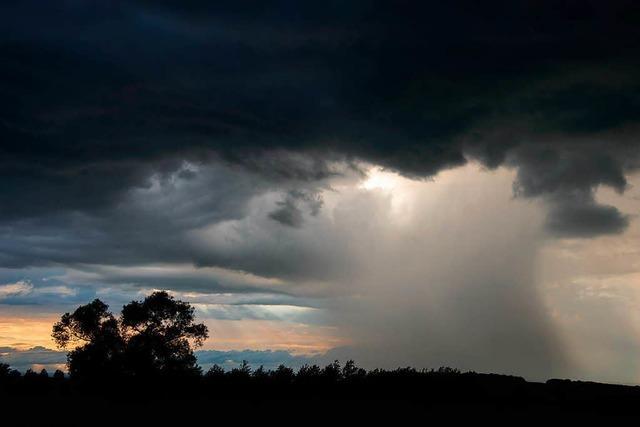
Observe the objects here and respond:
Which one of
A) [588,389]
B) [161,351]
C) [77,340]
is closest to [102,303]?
[77,340]

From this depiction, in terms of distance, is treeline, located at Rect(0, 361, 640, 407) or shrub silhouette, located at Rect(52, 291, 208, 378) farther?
shrub silhouette, located at Rect(52, 291, 208, 378)

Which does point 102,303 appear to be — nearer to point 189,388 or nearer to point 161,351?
point 161,351

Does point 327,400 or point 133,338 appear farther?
point 133,338

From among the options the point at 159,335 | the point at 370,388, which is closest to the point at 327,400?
the point at 370,388

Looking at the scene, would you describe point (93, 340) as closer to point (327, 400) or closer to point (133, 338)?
point (133, 338)

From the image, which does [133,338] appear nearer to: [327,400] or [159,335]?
[159,335]

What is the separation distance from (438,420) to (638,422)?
40.7ft

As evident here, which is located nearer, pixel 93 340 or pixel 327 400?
pixel 327 400

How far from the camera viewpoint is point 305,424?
42.9 metres

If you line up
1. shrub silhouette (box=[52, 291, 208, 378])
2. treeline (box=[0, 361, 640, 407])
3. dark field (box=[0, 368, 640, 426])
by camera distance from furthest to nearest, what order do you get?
shrub silhouette (box=[52, 291, 208, 378]), treeline (box=[0, 361, 640, 407]), dark field (box=[0, 368, 640, 426])

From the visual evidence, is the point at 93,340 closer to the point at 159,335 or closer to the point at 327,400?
the point at 159,335

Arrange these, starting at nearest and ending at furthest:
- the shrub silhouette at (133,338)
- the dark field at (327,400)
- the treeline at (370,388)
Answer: the dark field at (327,400) < the treeline at (370,388) < the shrub silhouette at (133,338)

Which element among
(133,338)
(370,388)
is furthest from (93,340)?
(370,388)

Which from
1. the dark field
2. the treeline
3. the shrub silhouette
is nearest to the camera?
the dark field
